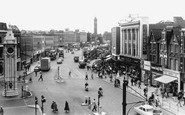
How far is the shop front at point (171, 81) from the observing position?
119 feet

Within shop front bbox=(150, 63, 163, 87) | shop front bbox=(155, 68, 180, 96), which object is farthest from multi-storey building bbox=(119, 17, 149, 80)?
shop front bbox=(155, 68, 180, 96)

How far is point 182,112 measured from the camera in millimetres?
27391

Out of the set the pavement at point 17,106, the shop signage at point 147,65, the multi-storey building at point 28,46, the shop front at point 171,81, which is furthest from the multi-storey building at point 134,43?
the multi-storey building at point 28,46

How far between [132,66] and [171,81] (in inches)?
747

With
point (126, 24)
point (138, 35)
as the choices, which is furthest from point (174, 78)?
point (126, 24)

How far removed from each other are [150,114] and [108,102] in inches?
349

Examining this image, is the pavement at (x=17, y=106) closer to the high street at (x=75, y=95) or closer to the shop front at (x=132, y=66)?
the high street at (x=75, y=95)

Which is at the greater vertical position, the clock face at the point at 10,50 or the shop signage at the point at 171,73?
the clock face at the point at 10,50

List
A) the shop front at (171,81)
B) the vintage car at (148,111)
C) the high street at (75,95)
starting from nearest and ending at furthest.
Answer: the vintage car at (148,111) < the high street at (75,95) < the shop front at (171,81)

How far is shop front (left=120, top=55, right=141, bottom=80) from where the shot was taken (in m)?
50.0

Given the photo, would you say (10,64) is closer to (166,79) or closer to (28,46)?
(166,79)

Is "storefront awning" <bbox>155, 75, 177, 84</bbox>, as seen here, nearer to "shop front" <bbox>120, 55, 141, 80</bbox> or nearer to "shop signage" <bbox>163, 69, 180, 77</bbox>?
"shop signage" <bbox>163, 69, 180, 77</bbox>

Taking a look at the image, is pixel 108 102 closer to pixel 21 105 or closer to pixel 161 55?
pixel 21 105

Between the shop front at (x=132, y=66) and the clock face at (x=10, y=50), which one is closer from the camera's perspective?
the clock face at (x=10, y=50)
